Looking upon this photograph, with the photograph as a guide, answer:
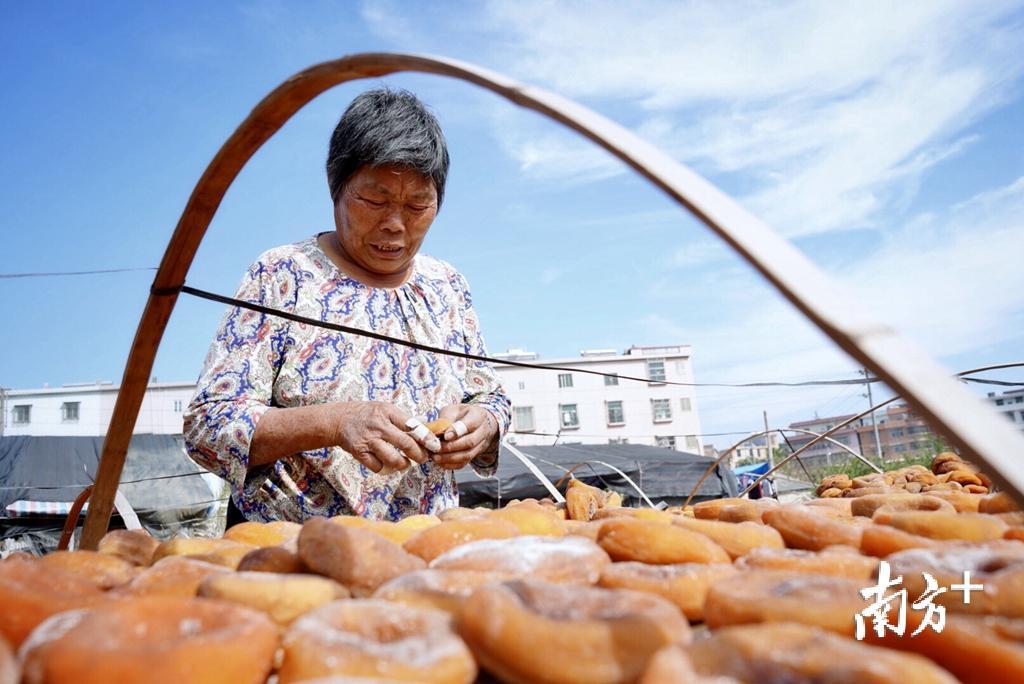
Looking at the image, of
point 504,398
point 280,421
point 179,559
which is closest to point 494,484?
point 504,398

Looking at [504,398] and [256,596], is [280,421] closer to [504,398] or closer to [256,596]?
[504,398]

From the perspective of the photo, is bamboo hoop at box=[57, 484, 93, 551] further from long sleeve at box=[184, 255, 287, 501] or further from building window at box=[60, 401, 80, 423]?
building window at box=[60, 401, 80, 423]

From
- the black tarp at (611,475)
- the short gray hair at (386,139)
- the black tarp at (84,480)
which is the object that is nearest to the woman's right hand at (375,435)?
the short gray hair at (386,139)

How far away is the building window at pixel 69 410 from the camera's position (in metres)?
28.2

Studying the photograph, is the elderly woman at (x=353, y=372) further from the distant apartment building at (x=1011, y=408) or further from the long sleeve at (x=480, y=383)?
the distant apartment building at (x=1011, y=408)

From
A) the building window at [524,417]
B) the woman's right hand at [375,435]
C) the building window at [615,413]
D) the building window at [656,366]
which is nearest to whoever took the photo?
the woman's right hand at [375,435]

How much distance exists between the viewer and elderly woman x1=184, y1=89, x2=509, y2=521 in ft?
5.36

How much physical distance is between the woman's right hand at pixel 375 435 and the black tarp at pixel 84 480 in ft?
26.7

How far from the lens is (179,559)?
769mm

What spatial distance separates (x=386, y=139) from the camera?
6.02 ft

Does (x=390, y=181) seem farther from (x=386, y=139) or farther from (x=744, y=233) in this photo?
(x=744, y=233)

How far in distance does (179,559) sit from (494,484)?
8042mm

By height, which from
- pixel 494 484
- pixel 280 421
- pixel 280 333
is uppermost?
pixel 280 333

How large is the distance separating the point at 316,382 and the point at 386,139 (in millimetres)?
683
